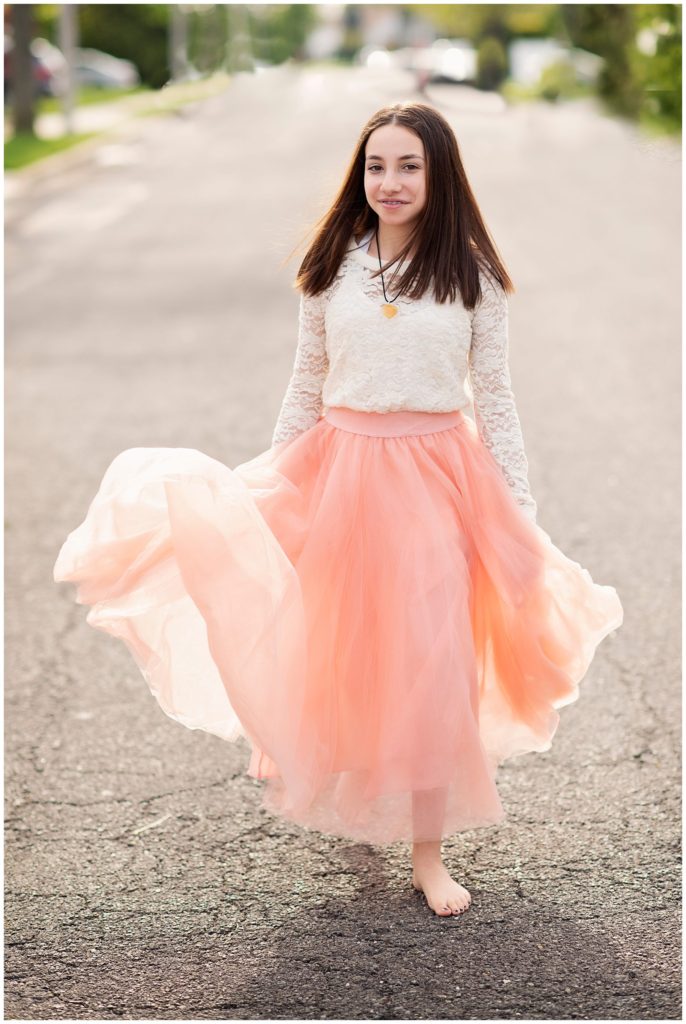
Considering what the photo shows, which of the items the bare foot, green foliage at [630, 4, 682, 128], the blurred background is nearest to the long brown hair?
the bare foot

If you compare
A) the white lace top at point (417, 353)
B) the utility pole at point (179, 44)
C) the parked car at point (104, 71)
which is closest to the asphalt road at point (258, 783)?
the white lace top at point (417, 353)

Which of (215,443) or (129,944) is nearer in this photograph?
(129,944)

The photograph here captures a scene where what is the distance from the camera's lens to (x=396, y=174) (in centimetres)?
326

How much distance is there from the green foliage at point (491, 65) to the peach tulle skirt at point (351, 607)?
35.0 metres

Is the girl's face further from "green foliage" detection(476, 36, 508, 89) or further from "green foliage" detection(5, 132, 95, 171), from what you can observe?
"green foliage" detection(476, 36, 508, 89)

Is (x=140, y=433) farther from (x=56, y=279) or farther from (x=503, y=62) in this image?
(x=503, y=62)

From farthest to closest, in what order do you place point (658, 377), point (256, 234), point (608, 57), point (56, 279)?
point (608, 57) < point (256, 234) < point (56, 279) < point (658, 377)

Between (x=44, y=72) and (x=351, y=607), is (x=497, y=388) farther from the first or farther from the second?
(x=44, y=72)

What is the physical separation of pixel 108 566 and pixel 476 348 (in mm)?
1059

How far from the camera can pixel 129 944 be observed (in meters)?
3.21

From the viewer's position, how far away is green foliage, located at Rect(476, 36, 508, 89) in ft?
122

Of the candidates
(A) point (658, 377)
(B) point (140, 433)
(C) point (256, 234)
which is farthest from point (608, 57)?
(B) point (140, 433)

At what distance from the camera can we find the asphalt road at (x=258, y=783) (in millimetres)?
3055

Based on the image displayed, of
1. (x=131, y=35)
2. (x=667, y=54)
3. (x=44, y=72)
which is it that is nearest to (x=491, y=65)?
(x=44, y=72)
